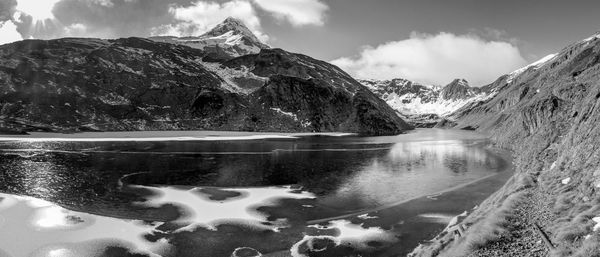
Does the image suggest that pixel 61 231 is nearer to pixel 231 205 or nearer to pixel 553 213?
pixel 231 205

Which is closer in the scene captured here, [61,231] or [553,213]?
[553,213]

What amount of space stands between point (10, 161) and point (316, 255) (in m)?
85.2

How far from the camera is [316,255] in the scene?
31.4 m

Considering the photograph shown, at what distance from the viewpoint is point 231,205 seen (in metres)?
48.1

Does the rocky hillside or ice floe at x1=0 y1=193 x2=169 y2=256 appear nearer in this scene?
the rocky hillside

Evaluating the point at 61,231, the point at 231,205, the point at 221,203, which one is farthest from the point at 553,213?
the point at 61,231

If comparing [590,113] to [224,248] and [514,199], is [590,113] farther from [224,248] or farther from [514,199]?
[224,248]

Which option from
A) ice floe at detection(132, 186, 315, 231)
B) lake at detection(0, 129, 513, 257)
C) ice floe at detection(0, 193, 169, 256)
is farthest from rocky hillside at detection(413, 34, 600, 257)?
ice floe at detection(0, 193, 169, 256)

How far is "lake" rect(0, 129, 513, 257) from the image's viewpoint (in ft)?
112

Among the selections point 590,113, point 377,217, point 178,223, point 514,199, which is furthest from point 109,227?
point 590,113

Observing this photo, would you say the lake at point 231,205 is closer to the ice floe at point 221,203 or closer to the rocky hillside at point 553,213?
the ice floe at point 221,203

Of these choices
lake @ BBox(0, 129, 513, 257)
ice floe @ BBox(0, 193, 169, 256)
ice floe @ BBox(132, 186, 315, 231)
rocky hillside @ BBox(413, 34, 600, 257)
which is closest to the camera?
rocky hillside @ BBox(413, 34, 600, 257)

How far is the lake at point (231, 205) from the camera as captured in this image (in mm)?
34000

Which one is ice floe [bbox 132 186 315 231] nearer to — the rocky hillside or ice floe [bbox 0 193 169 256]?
ice floe [bbox 0 193 169 256]
